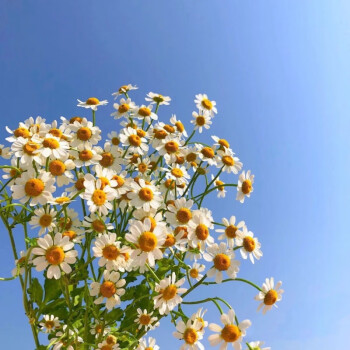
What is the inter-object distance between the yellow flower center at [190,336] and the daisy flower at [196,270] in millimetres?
451

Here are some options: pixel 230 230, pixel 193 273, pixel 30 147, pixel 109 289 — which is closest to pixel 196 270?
pixel 193 273

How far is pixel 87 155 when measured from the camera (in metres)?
2.14

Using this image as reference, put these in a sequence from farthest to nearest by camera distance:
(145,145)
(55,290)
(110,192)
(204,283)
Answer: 1. (145,145)
2. (55,290)
3. (204,283)
4. (110,192)

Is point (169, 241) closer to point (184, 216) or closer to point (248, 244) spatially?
point (184, 216)

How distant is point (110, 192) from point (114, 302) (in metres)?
0.50

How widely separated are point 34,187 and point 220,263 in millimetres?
813

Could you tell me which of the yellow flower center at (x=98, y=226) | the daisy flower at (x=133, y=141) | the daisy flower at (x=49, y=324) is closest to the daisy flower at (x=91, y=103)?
the daisy flower at (x=133, y=141)

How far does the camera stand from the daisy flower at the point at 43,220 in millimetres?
2012

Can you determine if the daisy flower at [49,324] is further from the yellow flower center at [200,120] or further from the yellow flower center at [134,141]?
the yellow flower center at [200,120]

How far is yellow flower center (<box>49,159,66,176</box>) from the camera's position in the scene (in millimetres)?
1996

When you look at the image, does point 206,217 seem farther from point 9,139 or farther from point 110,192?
point 9,139

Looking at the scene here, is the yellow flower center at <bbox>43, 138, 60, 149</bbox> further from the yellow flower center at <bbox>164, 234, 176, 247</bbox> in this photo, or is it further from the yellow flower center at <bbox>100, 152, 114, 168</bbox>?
the yellow flower center at <bbox>164, 234, 176, 247</bbox>

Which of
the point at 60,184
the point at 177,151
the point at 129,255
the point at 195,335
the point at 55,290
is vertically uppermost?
the point at 177,151

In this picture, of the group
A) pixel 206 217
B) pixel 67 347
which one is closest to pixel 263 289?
pixel 206 217
